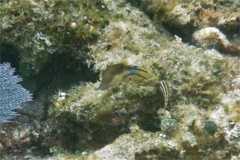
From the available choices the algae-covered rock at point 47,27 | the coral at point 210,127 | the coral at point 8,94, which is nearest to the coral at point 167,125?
the coral at point 210,127

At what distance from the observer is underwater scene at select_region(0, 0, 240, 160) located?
326 cm

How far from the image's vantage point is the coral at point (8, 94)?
11.3 ft

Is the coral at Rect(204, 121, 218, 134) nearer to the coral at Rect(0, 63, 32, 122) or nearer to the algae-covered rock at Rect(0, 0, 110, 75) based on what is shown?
the algae-covered rock at Rect(0, 0, 110, 75)

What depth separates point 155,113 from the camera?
3.44 metres

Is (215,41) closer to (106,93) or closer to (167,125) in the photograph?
(167,125)

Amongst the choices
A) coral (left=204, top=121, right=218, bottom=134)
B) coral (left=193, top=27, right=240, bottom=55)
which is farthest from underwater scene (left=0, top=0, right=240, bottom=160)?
coral (left=193, top=27, right=240, bottom=55)

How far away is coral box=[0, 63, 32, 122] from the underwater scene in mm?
11

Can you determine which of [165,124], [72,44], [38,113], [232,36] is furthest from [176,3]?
[38,113]

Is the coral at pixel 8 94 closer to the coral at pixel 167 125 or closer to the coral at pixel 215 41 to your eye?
→ the coral at pixel 167 125

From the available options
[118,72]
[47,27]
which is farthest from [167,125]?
[47,27]

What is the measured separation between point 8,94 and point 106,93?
112 centimetres

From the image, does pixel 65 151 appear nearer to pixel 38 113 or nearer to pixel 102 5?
pixel 38 113

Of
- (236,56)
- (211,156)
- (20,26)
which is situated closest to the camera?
(211,156)

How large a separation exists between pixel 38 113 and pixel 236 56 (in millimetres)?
2899
